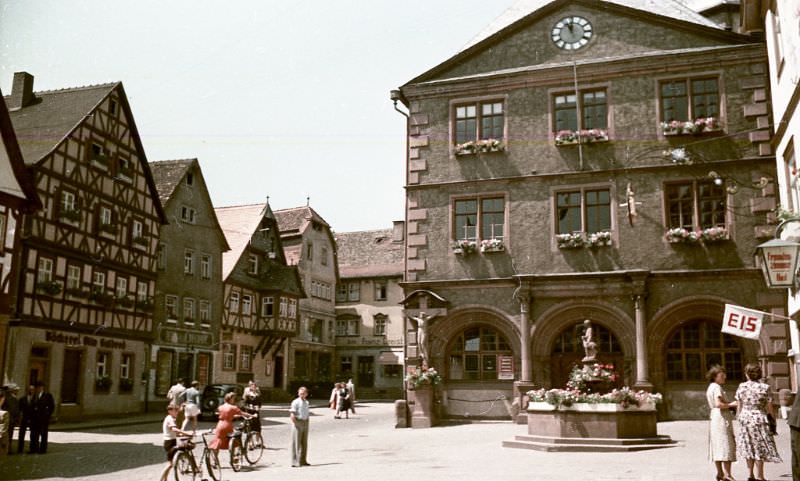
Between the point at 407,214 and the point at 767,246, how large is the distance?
14898mm

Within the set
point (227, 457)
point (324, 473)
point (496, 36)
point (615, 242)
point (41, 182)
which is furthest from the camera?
point (41, 182)

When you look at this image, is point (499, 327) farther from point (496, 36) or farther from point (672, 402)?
point (496, 36)

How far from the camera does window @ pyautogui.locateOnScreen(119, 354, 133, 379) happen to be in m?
32.9

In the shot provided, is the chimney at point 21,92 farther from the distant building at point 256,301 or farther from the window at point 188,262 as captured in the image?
the distant building at point 256,301

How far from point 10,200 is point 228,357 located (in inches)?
845

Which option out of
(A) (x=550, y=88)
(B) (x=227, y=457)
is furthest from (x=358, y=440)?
(A) (x=550, y=88)

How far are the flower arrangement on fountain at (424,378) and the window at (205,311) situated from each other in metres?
19.0

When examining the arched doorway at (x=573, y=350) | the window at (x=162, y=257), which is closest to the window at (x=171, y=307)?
the window at (x=162, y=257)

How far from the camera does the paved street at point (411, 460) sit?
13.3 metres

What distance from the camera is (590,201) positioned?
971 inches

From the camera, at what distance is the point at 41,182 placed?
28094 millimetres

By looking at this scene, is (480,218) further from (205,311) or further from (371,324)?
(371,324)

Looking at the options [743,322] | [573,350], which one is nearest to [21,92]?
[573,350]

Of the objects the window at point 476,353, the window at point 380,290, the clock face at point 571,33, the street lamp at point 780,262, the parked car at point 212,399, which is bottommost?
the parked car at point 212,399
